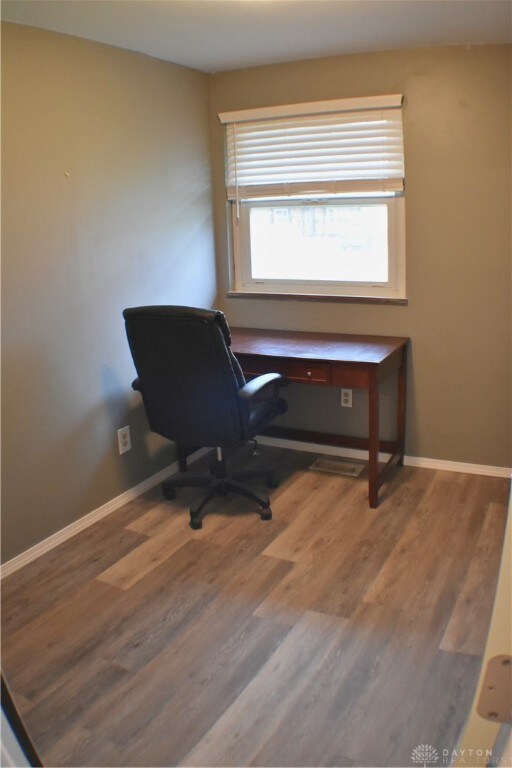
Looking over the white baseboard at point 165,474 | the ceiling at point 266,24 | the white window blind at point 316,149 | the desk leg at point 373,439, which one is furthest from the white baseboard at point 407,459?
the ceiling at point 266,24

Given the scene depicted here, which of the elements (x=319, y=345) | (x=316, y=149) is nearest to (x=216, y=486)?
(x=319, y=345)

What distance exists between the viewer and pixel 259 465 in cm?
384

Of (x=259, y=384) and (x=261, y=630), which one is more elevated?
(x=259, y=384)

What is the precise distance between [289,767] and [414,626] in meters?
0.75

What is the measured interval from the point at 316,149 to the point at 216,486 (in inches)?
73.8

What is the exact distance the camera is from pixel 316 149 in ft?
11.9

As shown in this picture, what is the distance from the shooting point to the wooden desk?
3.17 metres

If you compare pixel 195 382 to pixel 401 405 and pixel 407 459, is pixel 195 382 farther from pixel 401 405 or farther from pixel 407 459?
pixel 407 459

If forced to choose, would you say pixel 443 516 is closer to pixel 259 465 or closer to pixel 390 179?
pixel 259 465

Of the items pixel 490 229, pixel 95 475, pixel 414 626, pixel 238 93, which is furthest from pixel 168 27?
pixel 414 626

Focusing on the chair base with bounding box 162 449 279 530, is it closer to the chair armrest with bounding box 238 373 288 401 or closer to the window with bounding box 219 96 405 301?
the chair armrest with bounding box 238 373 288 401

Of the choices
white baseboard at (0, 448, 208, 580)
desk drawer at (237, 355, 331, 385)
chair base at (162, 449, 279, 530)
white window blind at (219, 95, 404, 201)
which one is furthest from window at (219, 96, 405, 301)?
white baseboard at (0, 448, 208, 580)

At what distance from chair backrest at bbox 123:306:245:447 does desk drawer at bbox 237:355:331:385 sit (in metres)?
0.40

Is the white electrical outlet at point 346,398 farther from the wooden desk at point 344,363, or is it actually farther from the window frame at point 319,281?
the window frame at point 319,281
